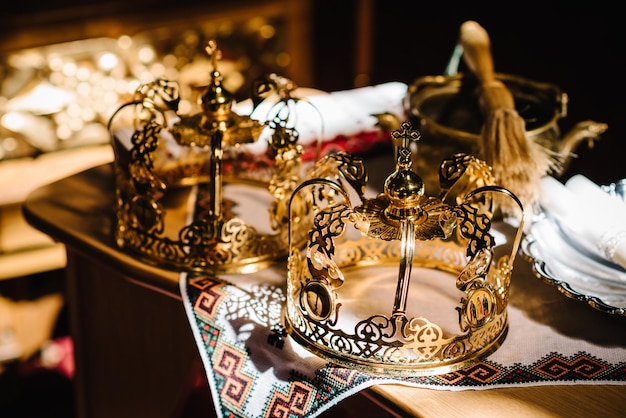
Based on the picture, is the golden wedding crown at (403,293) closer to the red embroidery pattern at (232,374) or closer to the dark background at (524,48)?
the red embroidery pattern at (232,374)

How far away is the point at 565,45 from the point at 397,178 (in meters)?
1.88

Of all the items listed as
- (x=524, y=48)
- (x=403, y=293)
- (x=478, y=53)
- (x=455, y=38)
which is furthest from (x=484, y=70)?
(x=455, y=38)

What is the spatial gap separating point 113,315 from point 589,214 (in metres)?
0.82

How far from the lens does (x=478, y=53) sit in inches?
46.9

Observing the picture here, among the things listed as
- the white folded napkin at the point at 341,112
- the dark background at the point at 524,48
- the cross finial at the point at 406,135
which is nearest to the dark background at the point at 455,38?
the dark background at the point at 524,48

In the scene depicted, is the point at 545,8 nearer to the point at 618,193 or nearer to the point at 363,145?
the point at 363,145

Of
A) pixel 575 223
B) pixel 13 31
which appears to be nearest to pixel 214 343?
pixel 575 223

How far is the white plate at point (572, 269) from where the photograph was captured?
930 millimetres

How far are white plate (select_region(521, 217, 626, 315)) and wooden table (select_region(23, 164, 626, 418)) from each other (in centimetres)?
5

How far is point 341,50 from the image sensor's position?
3.15m

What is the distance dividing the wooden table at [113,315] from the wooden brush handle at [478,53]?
0.33 meters

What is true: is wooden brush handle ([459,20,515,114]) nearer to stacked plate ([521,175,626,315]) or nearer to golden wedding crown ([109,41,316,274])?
stacked plate ([521,175,626,315])

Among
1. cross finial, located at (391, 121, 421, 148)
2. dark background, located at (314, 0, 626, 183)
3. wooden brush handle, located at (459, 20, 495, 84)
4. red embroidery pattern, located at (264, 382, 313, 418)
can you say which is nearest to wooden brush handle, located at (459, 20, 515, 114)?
wooden brush handle, located at (459, 20, 495, 84)

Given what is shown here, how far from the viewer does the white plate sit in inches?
36.6
